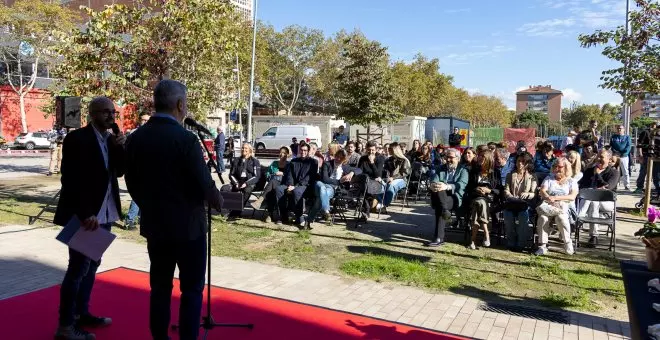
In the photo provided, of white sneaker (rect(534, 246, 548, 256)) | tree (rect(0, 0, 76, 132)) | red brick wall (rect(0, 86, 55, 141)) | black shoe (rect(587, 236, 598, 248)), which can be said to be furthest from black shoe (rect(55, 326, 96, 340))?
red brick wall (rect(0, 86, 55, 141))

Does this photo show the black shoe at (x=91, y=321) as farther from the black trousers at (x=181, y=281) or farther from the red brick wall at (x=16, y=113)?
the red brick wall at (x=16, y=113)

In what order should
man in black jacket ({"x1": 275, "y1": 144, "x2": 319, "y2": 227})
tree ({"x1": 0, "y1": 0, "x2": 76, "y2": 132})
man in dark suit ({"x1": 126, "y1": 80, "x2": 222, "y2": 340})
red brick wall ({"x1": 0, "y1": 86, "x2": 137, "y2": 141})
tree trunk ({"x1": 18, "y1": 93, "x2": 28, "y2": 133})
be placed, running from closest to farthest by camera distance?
man in dark suit ({"x1": 126, "y1": 80, "x2": 222, "y2": 340}), man in black jacket ({"x1": 275, "y1": 144, "x2": 319, "y2": 227}), tree ({"x1": 0, "y1": 0, "x2": 76, "y2": 132}), tree trunk ({"x1": 18, "y1": 93, "x2": 28, "y2": 133}), red brick wall ({"x1": 0, "y1": 86, "x2": 137, "y2": 141})

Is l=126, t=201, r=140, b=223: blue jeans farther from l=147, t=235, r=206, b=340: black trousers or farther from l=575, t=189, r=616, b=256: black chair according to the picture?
l=575, t=189, r=616, b=256: black chair

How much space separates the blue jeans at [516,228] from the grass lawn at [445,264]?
274 millimetres

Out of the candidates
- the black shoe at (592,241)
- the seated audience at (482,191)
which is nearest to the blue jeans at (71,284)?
the seated audience at (482,191)

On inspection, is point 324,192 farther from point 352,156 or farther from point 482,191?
point 352,156

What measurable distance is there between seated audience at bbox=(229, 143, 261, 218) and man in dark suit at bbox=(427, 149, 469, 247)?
360 cm

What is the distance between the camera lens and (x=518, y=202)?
7.53 m

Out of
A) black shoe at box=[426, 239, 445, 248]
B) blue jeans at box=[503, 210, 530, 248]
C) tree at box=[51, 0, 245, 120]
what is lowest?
black shoe at box=[426, 239, 445, 248]

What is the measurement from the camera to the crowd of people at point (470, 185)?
297 inches

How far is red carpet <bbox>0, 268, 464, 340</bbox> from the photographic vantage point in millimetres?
4156

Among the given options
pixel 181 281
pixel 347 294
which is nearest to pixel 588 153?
pixel 347 294

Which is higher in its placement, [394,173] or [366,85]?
[366,85]

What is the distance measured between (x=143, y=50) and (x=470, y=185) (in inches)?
234
